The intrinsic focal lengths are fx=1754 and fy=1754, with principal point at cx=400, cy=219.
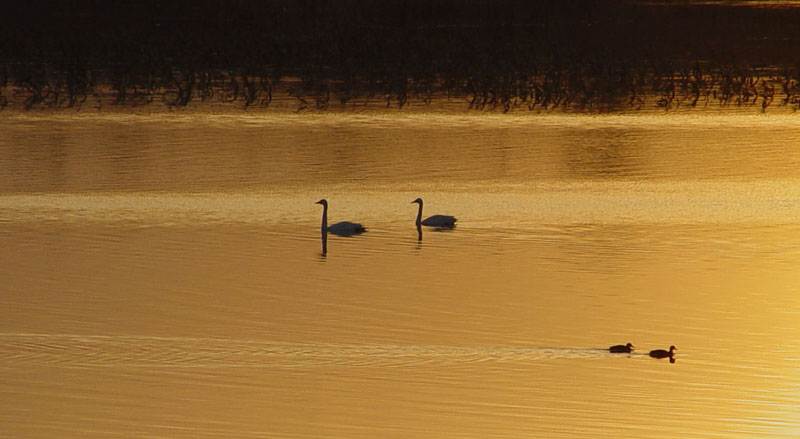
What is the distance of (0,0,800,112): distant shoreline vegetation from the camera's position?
42375mm

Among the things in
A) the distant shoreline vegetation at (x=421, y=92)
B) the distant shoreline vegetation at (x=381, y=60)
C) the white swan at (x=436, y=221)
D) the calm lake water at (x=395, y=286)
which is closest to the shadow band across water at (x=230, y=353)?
the calm lake water at (x=395, y=286)

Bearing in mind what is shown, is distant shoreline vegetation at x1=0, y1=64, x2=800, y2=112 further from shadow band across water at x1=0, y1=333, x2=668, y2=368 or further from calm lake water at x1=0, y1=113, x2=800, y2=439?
shadow band across water at x1=0, y1=333, x2=668, y2=368

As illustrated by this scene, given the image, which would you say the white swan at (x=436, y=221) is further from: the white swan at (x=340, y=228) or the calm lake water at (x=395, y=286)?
the white swan at (x=340, y=228)

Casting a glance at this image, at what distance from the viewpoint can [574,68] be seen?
155ft

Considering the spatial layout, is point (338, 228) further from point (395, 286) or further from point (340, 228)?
point (395, 286)

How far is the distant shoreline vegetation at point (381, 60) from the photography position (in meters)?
42.4

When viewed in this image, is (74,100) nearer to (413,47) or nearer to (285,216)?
(413,47)

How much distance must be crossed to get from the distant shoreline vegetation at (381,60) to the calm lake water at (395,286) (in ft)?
23.8

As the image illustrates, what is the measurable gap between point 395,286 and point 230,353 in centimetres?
393

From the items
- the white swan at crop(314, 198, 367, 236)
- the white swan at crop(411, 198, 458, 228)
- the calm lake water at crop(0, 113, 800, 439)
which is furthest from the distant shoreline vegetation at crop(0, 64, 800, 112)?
the white swan at crop(314, 198, 367, 236)

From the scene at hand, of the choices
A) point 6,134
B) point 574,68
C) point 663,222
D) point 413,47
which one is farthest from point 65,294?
point 413,47

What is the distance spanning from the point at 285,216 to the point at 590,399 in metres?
11.7

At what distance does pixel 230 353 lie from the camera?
51.5 ft

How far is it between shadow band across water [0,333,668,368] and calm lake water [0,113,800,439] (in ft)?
0.13
